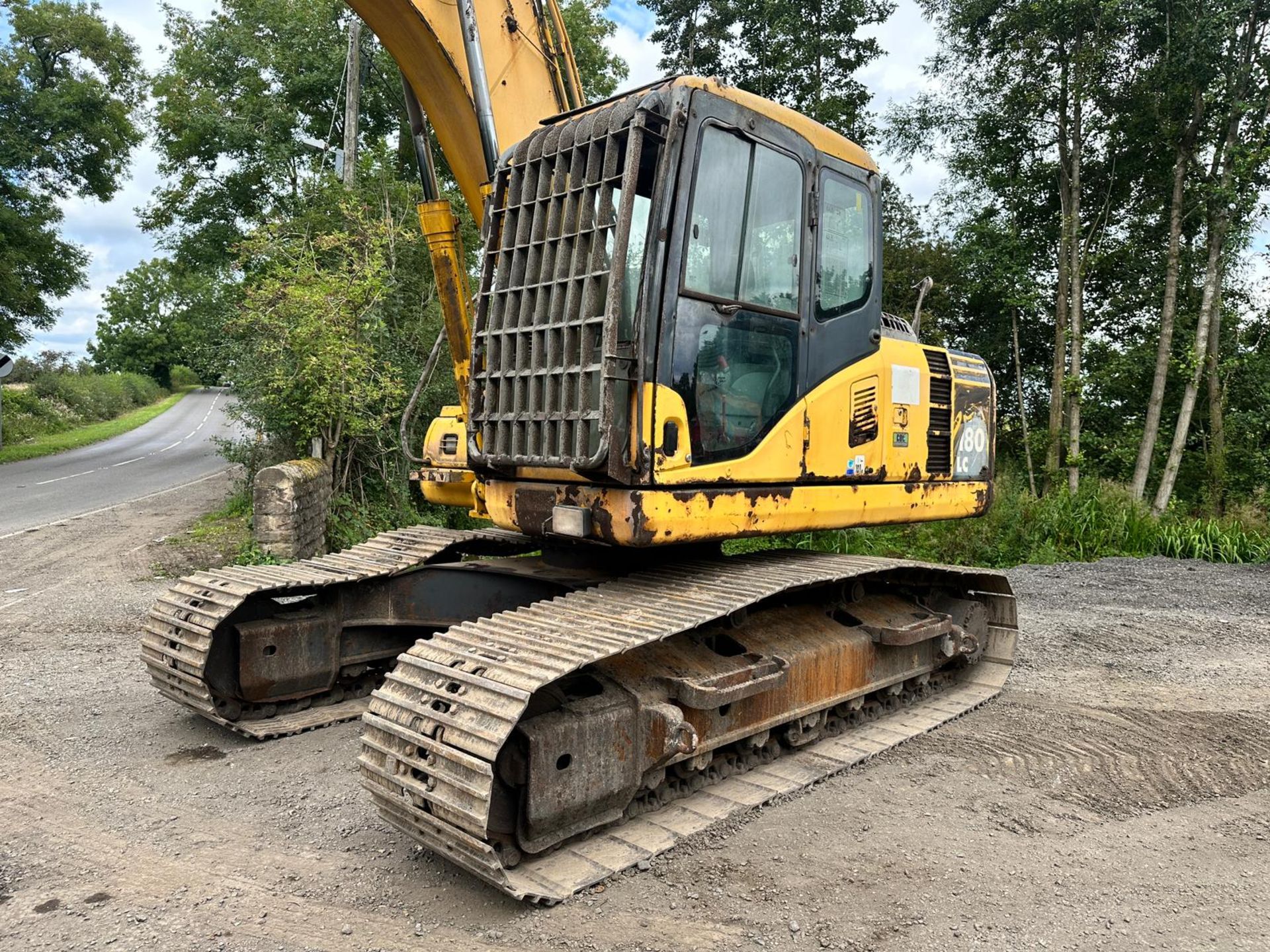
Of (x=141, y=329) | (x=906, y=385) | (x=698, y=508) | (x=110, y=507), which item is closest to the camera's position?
(x=698, y=508)

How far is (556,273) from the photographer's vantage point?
3957mm

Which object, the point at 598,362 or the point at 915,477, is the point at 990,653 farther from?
the point at 598,362

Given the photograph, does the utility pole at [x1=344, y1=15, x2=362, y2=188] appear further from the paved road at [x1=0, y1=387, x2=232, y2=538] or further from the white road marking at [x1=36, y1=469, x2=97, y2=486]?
the white road marking at [x1=36, y1=469, x2=97, y2=486]

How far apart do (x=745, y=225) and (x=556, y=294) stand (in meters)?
0.95

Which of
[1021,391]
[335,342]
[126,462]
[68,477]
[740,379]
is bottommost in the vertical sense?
[68,477]

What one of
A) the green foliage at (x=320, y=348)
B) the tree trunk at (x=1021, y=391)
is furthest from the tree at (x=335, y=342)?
the tree trunk at (x=1021, y=391)

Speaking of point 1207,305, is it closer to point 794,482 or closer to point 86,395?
point 794,482

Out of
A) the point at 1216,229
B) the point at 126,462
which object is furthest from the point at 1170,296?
the point at 126,462

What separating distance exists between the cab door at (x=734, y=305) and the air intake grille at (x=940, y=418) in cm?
142

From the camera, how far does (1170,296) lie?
602 inches

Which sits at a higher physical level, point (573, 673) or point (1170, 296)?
point (1170, 296)

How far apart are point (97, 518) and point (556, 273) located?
11448mm

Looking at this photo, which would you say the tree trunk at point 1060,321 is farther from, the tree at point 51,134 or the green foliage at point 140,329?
the green foliage at point 140,329

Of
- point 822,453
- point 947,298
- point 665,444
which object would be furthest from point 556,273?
point 947,298
